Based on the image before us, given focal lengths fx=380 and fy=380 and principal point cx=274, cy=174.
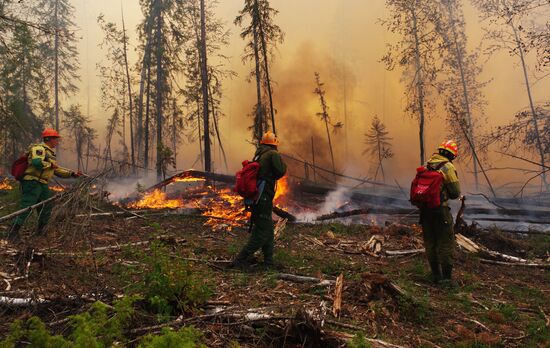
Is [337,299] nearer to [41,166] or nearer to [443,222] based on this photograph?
[443,222]

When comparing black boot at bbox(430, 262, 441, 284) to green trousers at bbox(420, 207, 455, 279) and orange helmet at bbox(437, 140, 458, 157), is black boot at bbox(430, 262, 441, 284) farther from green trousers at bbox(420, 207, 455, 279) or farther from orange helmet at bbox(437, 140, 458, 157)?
orange helmet at bbox(437, 140, 458, 157)

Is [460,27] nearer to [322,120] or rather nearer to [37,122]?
[322,120]

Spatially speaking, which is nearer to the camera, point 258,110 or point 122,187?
point 122,187

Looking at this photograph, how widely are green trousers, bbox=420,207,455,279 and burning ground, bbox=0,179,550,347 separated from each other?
1.19 feet

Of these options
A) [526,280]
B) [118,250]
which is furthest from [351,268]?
[118,250]

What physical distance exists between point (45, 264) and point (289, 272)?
153 inches

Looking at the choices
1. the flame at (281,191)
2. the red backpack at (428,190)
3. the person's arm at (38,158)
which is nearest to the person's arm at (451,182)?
the red backpack at (428,190)

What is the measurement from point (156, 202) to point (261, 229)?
983 centimetres

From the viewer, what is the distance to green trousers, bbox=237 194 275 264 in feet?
22.8

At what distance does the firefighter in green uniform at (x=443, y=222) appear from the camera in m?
6.57

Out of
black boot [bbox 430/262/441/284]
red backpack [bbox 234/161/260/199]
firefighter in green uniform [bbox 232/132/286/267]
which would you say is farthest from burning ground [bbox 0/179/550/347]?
red backpack [bbox 234/161/260/199]

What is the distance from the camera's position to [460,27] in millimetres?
26266

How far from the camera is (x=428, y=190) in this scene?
21.0 ft

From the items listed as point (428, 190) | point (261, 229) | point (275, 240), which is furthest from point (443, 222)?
point (275, 240)
